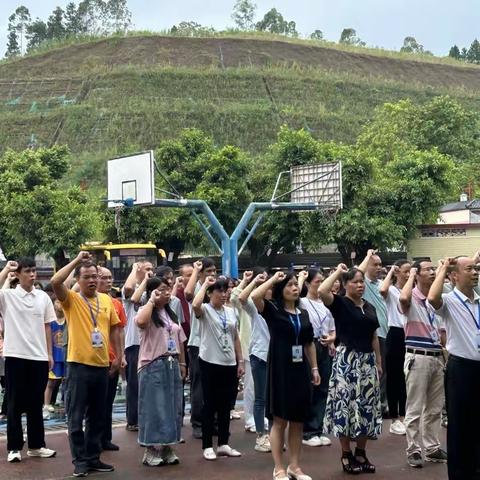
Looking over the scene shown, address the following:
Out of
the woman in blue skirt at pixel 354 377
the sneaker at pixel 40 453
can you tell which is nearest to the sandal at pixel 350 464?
the woman in blue skirt at pixel 354 377

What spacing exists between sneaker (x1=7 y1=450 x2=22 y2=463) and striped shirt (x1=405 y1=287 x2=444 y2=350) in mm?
3610

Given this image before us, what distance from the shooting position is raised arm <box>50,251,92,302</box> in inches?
234

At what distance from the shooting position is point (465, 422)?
5.17 metres

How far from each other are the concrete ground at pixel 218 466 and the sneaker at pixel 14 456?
0.06 meters

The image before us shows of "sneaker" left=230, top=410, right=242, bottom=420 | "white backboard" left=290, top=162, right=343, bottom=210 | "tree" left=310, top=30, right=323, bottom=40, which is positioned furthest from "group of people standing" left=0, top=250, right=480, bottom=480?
"tree" left=310, top=30, right=323, bottom=40

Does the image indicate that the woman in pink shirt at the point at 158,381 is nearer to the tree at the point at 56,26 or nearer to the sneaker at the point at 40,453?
the sneaker at the point at 40,453

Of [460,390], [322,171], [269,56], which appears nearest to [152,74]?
[269,56]

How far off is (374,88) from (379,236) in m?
44.8

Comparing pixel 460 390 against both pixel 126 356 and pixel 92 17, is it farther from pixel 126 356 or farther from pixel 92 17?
pixel 92 17

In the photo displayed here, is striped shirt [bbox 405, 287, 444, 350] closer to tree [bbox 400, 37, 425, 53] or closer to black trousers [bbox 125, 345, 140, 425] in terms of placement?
black trousers [bbox 125, 345, 140, 425]

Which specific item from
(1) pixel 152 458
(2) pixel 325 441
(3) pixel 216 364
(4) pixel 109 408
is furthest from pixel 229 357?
(2) pixel 325 441

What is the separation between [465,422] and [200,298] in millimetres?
2463

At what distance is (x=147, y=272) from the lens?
6.99m

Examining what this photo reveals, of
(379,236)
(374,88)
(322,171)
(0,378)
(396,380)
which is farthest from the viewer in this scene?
(374,88)
